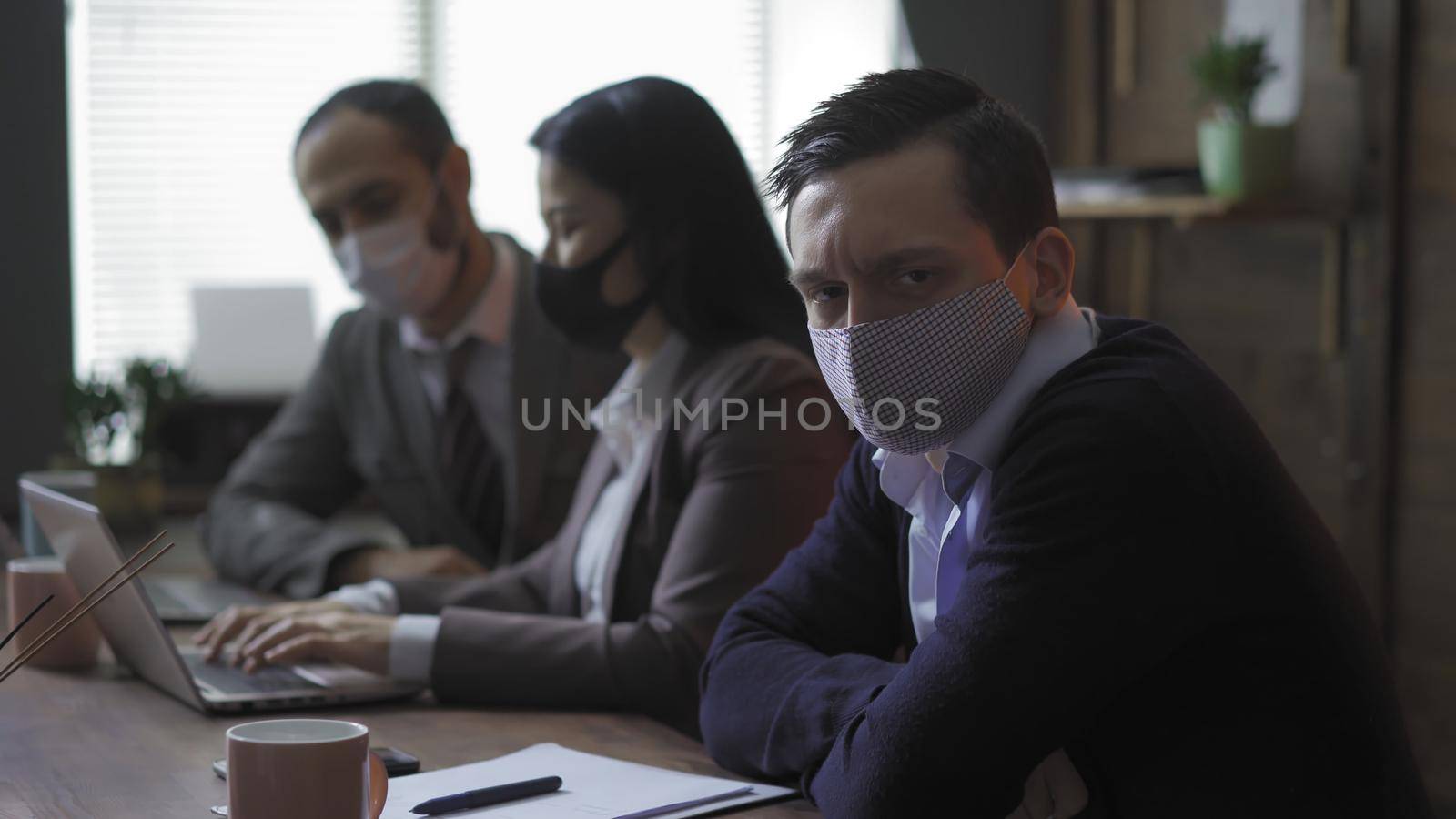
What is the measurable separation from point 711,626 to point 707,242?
42 cm

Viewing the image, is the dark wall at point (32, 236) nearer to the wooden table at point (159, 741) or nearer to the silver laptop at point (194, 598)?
the silver laptop at point (194, 598)

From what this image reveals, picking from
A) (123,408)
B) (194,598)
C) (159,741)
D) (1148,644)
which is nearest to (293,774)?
(159,741)

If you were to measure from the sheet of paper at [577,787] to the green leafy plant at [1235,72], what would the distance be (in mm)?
2232

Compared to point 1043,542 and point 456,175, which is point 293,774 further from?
point 456,175

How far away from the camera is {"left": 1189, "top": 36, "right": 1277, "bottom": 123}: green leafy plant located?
9.57 feet

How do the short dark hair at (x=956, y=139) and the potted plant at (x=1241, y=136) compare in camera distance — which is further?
the potted plant at (x=1241, y=136)

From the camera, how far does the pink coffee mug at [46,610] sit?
1.57m

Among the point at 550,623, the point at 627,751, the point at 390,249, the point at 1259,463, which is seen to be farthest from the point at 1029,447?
the point at 390,249

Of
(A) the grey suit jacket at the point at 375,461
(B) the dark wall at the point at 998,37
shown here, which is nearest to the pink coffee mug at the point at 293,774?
(A) the grey suit jacket at the point at 375,461

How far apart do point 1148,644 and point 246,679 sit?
2.96 feet

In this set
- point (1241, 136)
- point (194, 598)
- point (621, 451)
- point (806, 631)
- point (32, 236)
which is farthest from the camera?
point (32, 236)

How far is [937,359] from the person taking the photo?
3.41 feet

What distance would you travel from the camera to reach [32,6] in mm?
3012

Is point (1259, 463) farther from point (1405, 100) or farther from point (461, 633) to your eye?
point (1405, 100)
